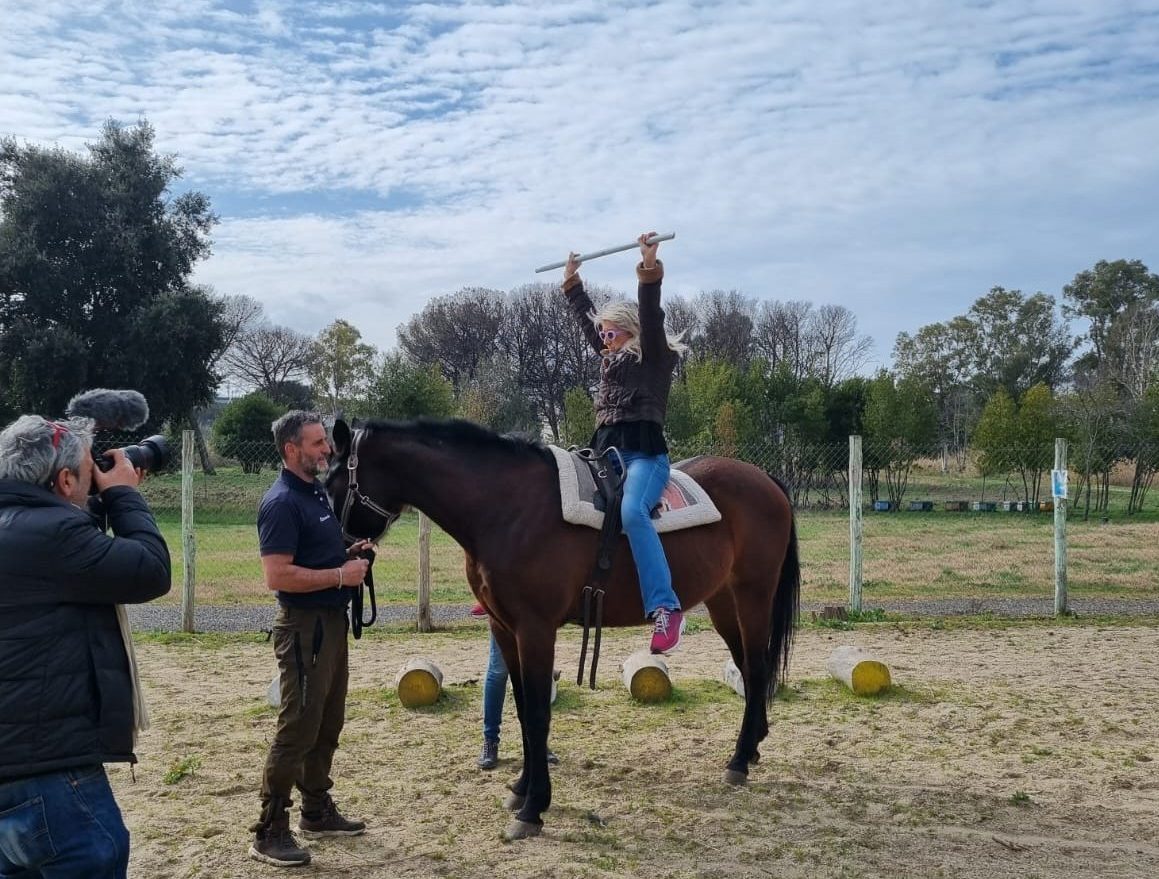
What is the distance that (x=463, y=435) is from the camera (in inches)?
193

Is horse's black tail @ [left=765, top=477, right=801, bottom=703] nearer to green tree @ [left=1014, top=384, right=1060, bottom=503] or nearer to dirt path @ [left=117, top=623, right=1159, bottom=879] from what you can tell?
dirt path @ [left=117, top=623, right=1159, bottom=879]

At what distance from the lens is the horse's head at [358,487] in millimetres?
4484

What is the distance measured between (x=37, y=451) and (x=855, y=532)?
375 inches

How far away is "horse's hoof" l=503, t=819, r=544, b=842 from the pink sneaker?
3.81 ft

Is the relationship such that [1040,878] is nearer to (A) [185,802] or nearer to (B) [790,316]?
(A) [185,802]

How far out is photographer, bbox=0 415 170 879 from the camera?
94.7 inches

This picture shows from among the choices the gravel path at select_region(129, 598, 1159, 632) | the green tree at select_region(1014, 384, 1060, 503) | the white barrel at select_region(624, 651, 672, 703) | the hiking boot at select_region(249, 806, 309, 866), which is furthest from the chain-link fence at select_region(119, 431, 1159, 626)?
the hiking boot at select_region(249, 806, 309, 866)

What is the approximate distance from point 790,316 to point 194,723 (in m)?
59.6

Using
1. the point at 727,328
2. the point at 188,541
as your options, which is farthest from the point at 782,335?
the point at 188,541

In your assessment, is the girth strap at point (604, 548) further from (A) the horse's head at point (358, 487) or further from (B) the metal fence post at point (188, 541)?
(B) the metal fence post at point (188, 541)

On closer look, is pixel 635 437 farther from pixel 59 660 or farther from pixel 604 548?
pixel 59 660

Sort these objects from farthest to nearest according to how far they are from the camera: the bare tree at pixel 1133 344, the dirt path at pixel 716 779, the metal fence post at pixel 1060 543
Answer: the bare tree at pixel 1133 344, the metal fence post at pixel 1060 543, the dirt path at pixel 716 779

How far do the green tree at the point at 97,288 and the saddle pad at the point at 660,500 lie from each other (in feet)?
93.2

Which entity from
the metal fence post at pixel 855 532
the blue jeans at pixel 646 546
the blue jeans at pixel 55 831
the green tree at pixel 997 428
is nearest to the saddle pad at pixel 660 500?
the blue jeans at pixel 646 546
